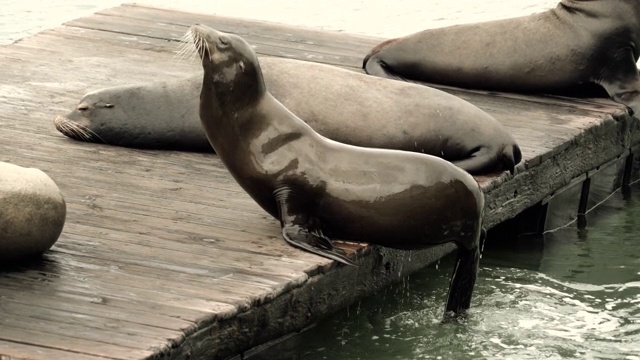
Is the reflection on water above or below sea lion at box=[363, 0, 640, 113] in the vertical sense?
below

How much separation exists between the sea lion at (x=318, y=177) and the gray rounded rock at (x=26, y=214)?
817 millimetres

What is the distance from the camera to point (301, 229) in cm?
538

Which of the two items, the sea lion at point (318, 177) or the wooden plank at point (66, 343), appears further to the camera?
the sea lion at point (318, 177)

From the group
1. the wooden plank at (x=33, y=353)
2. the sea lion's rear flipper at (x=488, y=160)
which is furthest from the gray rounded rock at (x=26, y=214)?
the sea lion's rear flipper at (x=488, y=160)

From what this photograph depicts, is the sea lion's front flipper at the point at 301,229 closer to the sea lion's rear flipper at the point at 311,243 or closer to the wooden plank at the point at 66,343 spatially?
the sea lion's rear flipper at the point at 311,243

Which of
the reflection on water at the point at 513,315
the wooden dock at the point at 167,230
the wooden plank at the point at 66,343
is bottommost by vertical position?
the reflection on water at the point at 513,315

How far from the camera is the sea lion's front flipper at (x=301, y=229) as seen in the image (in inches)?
210

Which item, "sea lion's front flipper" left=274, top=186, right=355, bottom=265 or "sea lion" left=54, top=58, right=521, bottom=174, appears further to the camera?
"sea lion" left=54, top=58, right=521, bottom=174

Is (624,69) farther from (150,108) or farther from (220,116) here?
(220,116)

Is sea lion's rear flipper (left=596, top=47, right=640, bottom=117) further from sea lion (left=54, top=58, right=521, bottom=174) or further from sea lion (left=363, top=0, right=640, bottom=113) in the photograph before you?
sea lion (left=54, top=58, right=521, bottom=174)

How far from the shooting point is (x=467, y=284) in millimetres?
5824

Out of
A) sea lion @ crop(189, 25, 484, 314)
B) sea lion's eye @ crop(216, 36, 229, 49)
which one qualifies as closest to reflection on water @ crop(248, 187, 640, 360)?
sea lion @ crop(189, 25, 484, 314)

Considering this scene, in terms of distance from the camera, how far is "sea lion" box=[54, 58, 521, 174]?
6.61 m

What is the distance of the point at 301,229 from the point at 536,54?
3.53 metres
